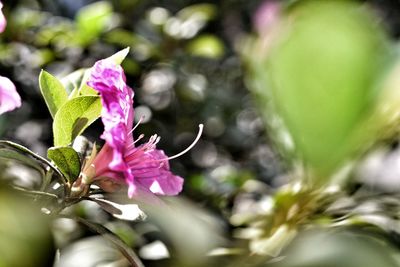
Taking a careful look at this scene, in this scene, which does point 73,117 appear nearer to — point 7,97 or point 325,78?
point 7,97

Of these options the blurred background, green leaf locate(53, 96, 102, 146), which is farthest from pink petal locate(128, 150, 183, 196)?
the blurred background

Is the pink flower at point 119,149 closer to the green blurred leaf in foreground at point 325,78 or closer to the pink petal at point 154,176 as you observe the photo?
the pink petal at point 154,176

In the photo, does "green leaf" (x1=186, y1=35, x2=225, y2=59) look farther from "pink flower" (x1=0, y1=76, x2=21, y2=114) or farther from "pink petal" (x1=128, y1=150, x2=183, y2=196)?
"pink flower" (x1=0, y1=76, x2=21, y2=114)

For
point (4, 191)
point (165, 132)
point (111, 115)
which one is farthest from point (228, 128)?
point (4, 191)

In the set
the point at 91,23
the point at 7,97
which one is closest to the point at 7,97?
the point at 7,97

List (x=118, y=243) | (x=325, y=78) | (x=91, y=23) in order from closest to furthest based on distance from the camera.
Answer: (x=325, y=78)
(x=118, y=243)
(x=91, y=23)

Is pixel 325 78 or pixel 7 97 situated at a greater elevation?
pixel 7 97

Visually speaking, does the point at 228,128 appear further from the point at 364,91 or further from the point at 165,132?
the point at 364,91
